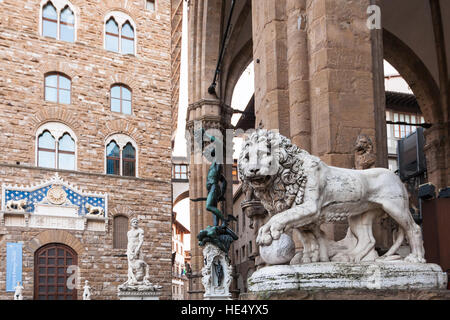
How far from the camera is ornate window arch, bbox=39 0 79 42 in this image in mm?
25538

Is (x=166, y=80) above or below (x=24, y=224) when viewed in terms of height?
above

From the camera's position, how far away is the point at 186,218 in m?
64.4

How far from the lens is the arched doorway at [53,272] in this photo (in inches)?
918

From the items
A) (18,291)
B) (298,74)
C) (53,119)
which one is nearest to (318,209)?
(298,74)

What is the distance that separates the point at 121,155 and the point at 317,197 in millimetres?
22258

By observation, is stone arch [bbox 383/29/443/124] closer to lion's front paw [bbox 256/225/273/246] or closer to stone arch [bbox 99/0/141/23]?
stone arch [bbox 99/0/141/23]

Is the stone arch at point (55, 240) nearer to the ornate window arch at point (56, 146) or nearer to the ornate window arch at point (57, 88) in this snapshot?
the ornate window arch at point (56, 146)

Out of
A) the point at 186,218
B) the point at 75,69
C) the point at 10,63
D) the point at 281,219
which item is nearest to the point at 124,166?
the point at 75,69

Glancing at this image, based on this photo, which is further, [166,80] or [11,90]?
[166,80]

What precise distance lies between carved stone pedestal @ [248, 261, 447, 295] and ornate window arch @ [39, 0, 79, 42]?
75.7 ft

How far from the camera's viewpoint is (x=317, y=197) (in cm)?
465

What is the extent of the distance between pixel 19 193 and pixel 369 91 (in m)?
19.2

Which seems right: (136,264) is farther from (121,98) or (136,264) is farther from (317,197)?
(317,197)

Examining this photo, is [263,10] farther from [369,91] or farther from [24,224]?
[24,224]
